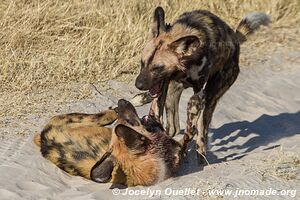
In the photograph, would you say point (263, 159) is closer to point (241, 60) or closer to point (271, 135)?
point (271, 135)

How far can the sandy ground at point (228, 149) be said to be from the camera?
4.62 m

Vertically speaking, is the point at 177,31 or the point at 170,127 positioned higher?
the point at 177,31

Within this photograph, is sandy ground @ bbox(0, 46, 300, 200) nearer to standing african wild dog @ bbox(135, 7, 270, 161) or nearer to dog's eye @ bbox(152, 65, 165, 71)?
standing african wild dog @ bbox(135, 7, 270, 161)

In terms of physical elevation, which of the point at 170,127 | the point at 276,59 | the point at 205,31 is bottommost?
the point at 276,59

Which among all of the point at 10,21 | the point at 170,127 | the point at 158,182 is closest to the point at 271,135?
the point at 170,127

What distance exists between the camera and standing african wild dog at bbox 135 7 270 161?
523cm

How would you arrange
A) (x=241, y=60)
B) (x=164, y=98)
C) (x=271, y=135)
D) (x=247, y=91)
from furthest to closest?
(x=241, y=60) < (x=247, y=91) < (x=271, y=135) < (x=164, y=98)

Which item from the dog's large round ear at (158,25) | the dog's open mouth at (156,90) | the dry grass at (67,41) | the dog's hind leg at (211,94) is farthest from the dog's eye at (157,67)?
the dry grass at (67,41)

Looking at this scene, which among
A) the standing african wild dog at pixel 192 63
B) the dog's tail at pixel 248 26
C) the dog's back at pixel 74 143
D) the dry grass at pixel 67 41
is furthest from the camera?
the dry grass at pixel 67 41

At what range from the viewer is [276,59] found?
8594 millimetres

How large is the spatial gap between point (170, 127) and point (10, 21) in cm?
282

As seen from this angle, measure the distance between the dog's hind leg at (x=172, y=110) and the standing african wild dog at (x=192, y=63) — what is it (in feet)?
0.11

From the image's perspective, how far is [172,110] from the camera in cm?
582

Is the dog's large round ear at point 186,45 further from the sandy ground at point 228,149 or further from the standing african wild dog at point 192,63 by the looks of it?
the sandy ground at point 228,149
